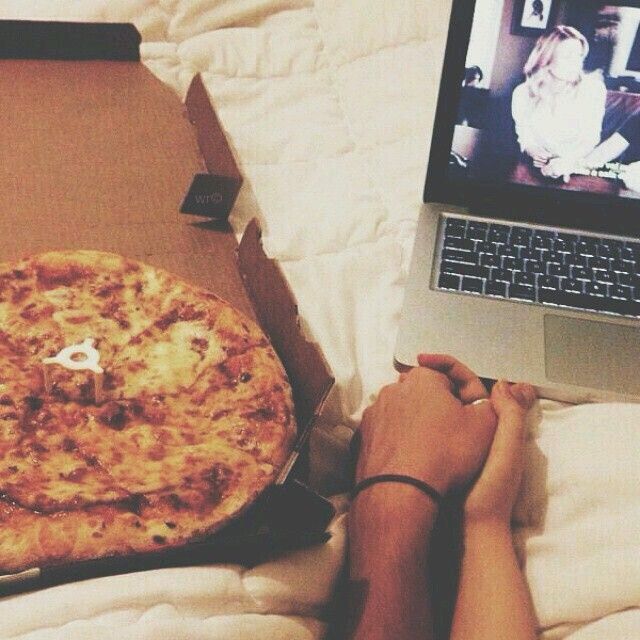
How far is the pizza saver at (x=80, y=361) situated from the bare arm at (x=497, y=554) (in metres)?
0.31

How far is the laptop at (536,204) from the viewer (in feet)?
2.52

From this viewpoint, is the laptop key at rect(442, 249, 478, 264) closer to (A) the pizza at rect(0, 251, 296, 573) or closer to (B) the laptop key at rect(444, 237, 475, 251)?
(B) the laptop key at rect(444, 237, 475, 251)

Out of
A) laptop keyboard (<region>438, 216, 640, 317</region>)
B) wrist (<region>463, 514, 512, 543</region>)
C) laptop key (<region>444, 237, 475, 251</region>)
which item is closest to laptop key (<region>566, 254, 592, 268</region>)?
laptop keyboard (<region>438, 216, 640, 317</region>)

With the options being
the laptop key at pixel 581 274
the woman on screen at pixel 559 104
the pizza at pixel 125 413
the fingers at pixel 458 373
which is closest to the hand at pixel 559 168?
the woman on screen at pixel 559 104

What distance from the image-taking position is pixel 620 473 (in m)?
0.65

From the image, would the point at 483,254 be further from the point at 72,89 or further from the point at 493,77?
the point at 72,89

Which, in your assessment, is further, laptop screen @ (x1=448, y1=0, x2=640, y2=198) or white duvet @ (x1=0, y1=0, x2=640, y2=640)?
laptop screen @ (x1=448, y1=0, x2=640, y2=198)

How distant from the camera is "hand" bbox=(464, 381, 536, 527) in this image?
0.65 metres

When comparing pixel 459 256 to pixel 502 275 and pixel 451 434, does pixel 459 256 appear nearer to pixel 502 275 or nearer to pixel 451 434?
pixel 502 275

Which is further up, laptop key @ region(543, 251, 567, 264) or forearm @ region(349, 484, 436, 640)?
laptop key @ region(543, 251, 567, 264)

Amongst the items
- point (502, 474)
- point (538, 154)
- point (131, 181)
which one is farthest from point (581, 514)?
point (131, 181)

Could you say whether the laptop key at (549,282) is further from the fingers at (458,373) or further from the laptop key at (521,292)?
the fingers at (458,373)

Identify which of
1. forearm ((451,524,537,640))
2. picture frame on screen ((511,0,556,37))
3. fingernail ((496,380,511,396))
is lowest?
forearm ((451,524,537,640))

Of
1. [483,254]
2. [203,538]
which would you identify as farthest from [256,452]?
[483,254]
